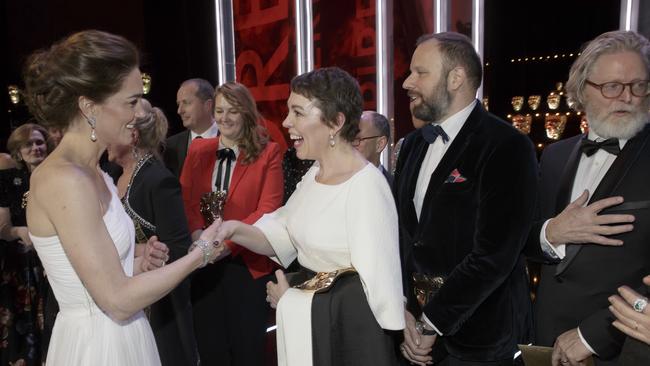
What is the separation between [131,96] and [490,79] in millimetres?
4057

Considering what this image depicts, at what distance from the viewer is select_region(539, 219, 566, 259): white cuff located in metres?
2.07

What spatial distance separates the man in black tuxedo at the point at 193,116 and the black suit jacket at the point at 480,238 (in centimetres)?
291

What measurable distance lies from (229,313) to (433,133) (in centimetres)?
182

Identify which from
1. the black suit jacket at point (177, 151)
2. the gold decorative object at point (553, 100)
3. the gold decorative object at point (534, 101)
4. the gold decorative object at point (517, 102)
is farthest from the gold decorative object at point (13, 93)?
the gold decorative object at point (553, 100)

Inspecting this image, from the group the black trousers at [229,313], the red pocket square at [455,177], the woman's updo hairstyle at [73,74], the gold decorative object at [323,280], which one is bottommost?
the black trousers at [229,313]

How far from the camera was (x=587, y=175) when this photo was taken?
2154mm

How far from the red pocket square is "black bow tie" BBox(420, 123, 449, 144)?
19cm

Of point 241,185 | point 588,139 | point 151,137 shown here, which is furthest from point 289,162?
point 588,139

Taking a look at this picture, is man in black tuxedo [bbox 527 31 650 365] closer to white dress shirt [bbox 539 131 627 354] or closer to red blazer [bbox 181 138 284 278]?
white dress shirt [bbox 539 131 627 354]

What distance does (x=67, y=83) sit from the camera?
5.52 feet

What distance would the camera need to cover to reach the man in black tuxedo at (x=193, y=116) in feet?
15.3

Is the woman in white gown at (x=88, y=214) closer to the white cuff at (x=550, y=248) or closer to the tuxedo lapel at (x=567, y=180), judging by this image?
the white cuff at (x=550, y=248)

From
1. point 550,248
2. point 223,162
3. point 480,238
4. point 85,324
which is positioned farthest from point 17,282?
point 550,248

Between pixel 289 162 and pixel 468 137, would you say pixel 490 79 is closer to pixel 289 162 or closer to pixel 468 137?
pixel 289 162
